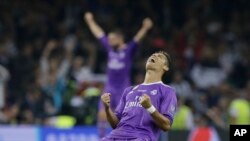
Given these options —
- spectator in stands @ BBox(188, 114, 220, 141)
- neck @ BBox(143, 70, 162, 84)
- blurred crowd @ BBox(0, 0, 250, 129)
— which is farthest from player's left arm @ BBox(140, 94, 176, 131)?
blurred crowd @ BBox(0, 0, 250, 129)

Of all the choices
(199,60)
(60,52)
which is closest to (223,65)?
(199,60)

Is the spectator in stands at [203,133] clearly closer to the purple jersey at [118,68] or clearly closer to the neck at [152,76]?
the purple jersey at [118,68]

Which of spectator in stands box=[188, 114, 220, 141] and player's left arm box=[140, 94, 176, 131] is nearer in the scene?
player's left arm box=[140, 94, 176, 131]

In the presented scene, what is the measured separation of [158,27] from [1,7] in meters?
3.63

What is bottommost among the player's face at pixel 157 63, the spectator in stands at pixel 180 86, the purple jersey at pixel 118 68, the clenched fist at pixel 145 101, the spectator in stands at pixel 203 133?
the clenched fist at pixel 145 101

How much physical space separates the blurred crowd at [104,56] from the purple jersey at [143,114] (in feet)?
24.7

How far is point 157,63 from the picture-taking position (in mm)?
10133

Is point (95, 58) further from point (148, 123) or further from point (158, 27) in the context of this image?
point (148, 123)

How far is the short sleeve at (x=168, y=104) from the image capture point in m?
9.77

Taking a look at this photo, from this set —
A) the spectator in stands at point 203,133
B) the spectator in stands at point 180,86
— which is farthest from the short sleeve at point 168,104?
the spectator in stands at point 180,86

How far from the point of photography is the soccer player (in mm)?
9734

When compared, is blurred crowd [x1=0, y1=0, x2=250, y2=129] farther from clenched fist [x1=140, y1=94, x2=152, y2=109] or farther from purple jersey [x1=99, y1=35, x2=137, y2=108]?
clenched fist [x1=140, y1=94, x2=152, y2=109]

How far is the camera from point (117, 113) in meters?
10.2

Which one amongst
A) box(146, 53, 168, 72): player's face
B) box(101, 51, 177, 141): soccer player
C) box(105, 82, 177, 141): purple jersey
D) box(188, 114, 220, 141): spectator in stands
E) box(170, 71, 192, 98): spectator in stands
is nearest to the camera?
box(101, 51, 177, 141): soccer player
